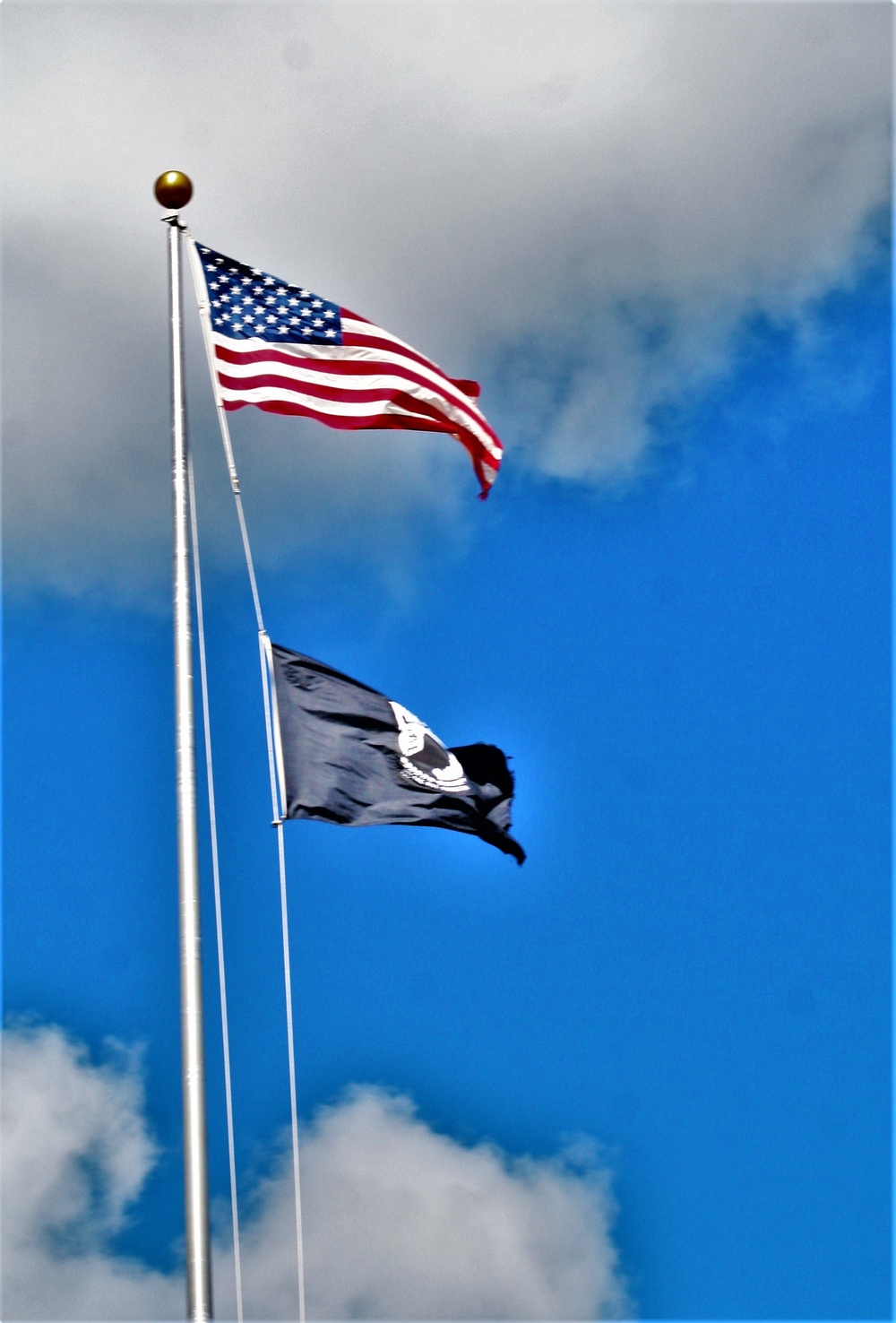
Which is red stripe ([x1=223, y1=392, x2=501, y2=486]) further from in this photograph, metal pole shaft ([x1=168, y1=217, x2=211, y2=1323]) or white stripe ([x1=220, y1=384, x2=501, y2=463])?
metal pole shaft ([x1=168, y1=217, x2=211, y2=1323])

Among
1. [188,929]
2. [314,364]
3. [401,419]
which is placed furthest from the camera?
[401,419]

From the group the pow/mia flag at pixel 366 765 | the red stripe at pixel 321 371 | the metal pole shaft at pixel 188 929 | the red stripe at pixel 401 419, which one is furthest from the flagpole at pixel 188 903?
the pow/mia flag at pixel 366 765

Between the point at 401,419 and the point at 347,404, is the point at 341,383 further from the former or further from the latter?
the point at 401,419

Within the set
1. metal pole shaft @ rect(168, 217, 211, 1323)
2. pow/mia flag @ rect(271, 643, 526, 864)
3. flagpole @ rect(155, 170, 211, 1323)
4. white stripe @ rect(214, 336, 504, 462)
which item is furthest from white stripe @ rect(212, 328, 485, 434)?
pow/mia flag @ rect(271, 643, 526, 864)

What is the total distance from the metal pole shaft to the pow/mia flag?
228cm

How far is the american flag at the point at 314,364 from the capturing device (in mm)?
24500

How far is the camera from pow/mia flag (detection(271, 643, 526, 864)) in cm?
2239

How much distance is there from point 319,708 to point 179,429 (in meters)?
4.06

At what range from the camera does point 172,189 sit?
23.7 m

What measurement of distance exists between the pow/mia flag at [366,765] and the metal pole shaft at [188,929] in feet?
7.47

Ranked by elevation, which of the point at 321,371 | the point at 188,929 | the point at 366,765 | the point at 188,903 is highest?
the point at 321,371

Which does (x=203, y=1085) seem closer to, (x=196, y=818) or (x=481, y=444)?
(x=196, y=818)

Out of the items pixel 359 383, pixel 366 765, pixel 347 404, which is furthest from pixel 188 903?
pixel 359 383

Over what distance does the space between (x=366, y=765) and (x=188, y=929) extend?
15.8 feet
